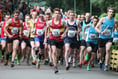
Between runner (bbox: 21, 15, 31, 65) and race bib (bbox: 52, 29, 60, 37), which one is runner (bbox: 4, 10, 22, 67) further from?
race bib (bbox: 52, 29, 60, 37)

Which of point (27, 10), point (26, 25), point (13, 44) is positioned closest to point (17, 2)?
point (27, 10)

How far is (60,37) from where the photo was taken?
599 inches

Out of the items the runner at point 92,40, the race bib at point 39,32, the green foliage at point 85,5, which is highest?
the green foliage at point 85,5

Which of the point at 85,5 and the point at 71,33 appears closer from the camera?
the point at 71,33

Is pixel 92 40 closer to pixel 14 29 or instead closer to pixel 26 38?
pixel 14 29

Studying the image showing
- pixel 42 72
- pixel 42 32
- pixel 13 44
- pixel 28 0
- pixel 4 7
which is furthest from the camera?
pixel 28 0

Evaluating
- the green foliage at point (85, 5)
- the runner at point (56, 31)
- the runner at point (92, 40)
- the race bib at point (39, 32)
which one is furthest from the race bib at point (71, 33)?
the green foliage at point (85, 5)

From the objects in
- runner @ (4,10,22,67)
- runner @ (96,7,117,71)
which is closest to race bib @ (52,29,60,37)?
runner @ (96,7,117,71)

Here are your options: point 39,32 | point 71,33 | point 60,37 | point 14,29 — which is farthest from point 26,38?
point 60,37

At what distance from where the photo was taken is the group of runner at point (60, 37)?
1504 centimetres

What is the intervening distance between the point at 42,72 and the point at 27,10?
13269mm

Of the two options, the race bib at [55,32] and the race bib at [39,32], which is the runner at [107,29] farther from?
the race bib at [39,32]

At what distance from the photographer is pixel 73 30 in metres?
16.4

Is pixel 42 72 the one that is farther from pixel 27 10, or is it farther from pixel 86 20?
pixel 27 10
